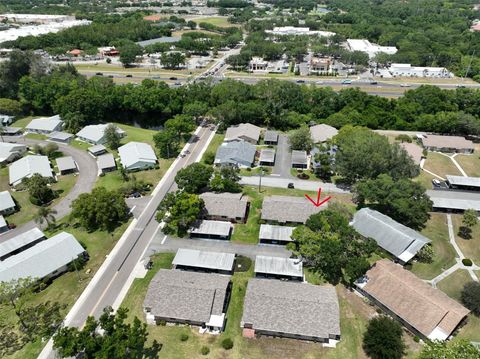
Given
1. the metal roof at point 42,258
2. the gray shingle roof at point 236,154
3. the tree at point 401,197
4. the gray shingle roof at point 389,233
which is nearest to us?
the metal roof at point 42,258

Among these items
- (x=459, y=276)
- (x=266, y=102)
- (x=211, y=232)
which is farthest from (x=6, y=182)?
(x=459, y=276)

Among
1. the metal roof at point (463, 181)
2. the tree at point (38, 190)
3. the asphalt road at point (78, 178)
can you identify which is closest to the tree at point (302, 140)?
the metal roof at point (463, 181)

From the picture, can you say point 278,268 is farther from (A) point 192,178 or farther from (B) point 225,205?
(A) point 192,178

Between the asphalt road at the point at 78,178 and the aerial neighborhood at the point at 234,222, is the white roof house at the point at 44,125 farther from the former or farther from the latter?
the asphalt road at the point at 78,178

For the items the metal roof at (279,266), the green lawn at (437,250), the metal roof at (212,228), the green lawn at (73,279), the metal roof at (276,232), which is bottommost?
the green lawn at (73,279)

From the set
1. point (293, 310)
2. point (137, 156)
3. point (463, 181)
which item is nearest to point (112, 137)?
point (137, 156)
